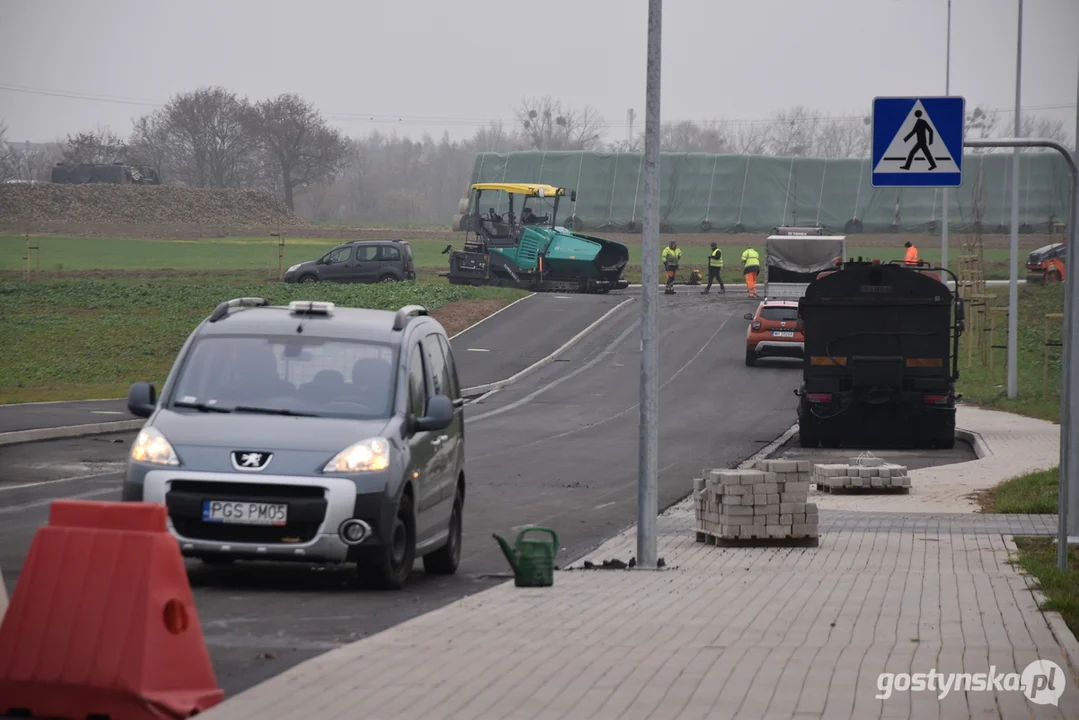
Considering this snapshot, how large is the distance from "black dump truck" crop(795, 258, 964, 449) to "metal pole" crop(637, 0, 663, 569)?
1303cm

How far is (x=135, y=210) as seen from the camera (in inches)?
3777

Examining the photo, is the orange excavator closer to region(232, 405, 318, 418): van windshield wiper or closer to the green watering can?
the green watering can

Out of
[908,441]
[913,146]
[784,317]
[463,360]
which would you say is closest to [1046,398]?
[784,317]

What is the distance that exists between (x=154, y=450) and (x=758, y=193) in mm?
77820

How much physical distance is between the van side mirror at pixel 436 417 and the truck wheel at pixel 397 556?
522mm

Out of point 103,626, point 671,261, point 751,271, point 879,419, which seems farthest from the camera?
point 671,261

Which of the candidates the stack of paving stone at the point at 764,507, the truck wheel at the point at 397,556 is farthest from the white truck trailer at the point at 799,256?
the truck wheel at the point at 397,556

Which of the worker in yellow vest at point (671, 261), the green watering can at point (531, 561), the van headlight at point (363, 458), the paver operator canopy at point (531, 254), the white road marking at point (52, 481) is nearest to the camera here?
the van headlight at point (363, 458)

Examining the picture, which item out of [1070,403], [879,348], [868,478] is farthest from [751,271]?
[1070,403]

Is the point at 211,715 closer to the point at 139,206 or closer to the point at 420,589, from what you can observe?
the point at 420,589

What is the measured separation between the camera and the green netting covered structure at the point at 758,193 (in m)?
80.1

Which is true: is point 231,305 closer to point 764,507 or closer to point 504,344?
point 764,507

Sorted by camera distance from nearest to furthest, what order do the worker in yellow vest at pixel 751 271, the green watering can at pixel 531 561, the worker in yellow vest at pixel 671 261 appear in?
the green watering can at pixel 531 561 < the worker in yellow vest at pixel 751 271 < the worker in yellow vest at pixel 671 261

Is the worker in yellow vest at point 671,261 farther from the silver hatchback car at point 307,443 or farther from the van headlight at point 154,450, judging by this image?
the van headlight at point 154,450
